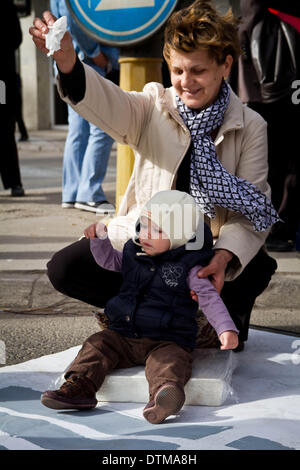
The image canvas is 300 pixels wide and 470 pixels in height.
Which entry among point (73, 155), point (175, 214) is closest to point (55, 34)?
point (175, 214)

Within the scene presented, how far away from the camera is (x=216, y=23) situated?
296 centimetres

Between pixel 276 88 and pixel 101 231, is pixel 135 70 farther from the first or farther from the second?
pixel 101 231

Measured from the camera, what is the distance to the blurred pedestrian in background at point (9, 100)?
6727 mm

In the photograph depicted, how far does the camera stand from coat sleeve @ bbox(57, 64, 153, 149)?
112 inches

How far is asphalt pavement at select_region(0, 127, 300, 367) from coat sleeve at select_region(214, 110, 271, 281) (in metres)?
0.77

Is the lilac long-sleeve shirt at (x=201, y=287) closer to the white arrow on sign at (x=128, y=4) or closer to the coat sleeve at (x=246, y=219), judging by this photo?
the coat sleeve at (x=246, y=219)

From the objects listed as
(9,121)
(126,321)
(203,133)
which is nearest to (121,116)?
(203,133)

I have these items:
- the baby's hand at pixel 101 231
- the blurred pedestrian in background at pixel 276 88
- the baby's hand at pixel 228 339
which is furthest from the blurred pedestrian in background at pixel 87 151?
the baby's hand at pixel 228 339

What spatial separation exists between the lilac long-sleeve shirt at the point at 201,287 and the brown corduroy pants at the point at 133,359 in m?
0.19

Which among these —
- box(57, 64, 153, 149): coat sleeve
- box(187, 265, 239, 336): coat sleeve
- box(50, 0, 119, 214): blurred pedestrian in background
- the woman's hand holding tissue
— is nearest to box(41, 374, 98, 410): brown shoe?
box(187, 265, 239, 336): coat sleeve

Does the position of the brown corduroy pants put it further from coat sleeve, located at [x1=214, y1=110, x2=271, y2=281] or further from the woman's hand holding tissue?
the woman's hand holding tissue

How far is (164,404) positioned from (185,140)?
1.00 meters

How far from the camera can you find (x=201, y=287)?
279 centimetres
